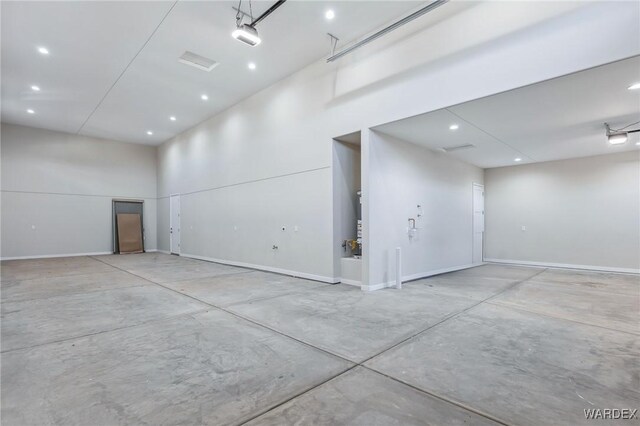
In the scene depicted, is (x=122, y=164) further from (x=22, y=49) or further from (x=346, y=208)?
(x=346, y=208)

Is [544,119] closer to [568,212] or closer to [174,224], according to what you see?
[568,212]

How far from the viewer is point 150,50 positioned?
19.3ft

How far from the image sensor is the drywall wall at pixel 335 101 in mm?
3455

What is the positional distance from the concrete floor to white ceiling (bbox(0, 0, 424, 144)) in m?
4.54

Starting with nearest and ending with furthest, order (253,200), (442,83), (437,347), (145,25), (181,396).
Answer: (181,396) → (437,347) → (442,83) → (145,25) → (253,200)

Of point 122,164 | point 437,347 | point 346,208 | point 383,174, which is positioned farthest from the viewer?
point 122,164

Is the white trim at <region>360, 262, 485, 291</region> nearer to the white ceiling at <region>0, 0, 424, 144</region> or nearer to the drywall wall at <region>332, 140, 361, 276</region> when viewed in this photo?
the drywall wall at <region>332, 140, 361, 276</region>

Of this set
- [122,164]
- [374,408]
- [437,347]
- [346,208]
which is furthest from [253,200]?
[122,164]

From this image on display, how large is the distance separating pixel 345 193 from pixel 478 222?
5038 mm

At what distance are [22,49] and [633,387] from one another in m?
9.81

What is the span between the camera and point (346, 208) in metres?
6.10

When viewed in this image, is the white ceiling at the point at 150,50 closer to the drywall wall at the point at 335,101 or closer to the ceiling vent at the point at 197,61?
the ceiling vent at the point at 197,61

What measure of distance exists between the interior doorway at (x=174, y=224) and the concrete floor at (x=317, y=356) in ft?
20.3

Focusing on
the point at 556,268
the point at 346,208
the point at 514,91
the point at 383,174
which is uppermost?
the point at 514,91
